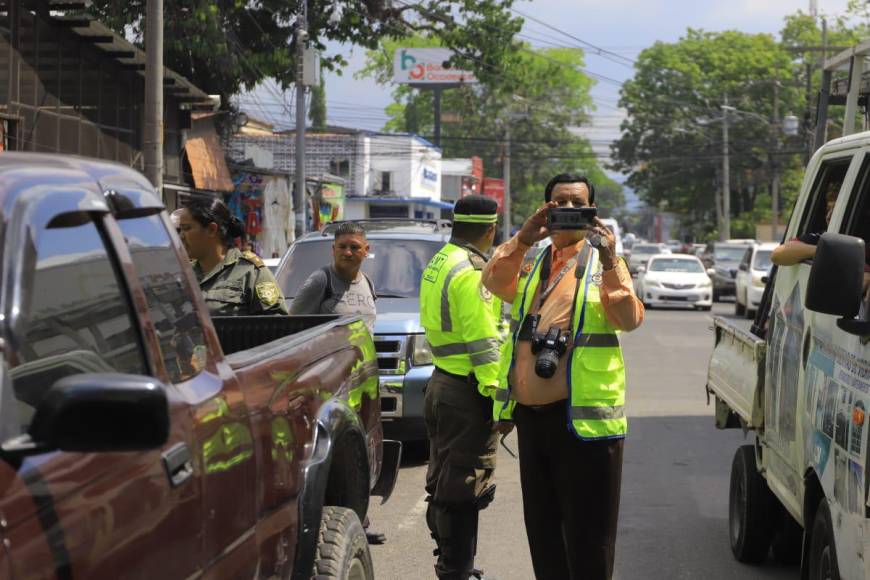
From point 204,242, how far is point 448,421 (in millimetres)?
1664

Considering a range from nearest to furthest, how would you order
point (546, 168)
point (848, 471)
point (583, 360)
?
point (848, 471)
point (583, 360)
point (546, 168)

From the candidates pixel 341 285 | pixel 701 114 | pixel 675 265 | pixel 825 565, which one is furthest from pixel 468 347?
pixel 701 114

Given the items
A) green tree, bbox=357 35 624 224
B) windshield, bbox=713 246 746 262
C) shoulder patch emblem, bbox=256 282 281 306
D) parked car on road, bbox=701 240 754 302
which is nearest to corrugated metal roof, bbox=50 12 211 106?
shoulder patch emblem, bbox=256 282 281 306

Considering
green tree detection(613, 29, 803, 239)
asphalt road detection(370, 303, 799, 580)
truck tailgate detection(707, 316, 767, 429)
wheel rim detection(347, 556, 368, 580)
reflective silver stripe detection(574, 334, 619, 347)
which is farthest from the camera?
green tree detection(613, 29, 803, 239)

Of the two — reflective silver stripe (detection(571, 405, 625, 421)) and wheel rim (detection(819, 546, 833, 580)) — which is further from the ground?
reflective silver stripe (detection(571, 405, 625, 421))

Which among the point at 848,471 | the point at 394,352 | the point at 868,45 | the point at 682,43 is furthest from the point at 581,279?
the point at 682,43

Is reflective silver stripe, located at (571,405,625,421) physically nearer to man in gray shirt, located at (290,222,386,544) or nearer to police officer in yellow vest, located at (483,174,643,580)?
police officer in yellow vest, located at (483,174,643,580)

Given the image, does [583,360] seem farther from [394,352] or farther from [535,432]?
[394,352]

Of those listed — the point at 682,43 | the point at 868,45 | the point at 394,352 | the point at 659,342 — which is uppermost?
the point at 682,43

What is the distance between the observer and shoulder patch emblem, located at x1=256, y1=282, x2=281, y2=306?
666 cm

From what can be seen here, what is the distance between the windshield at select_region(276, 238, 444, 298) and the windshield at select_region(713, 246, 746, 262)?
97.2 feet

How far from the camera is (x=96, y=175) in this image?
3.11 m

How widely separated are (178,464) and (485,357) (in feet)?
9.14

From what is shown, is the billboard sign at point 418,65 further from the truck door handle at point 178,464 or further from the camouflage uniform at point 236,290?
the truck door handle at point 178,464
